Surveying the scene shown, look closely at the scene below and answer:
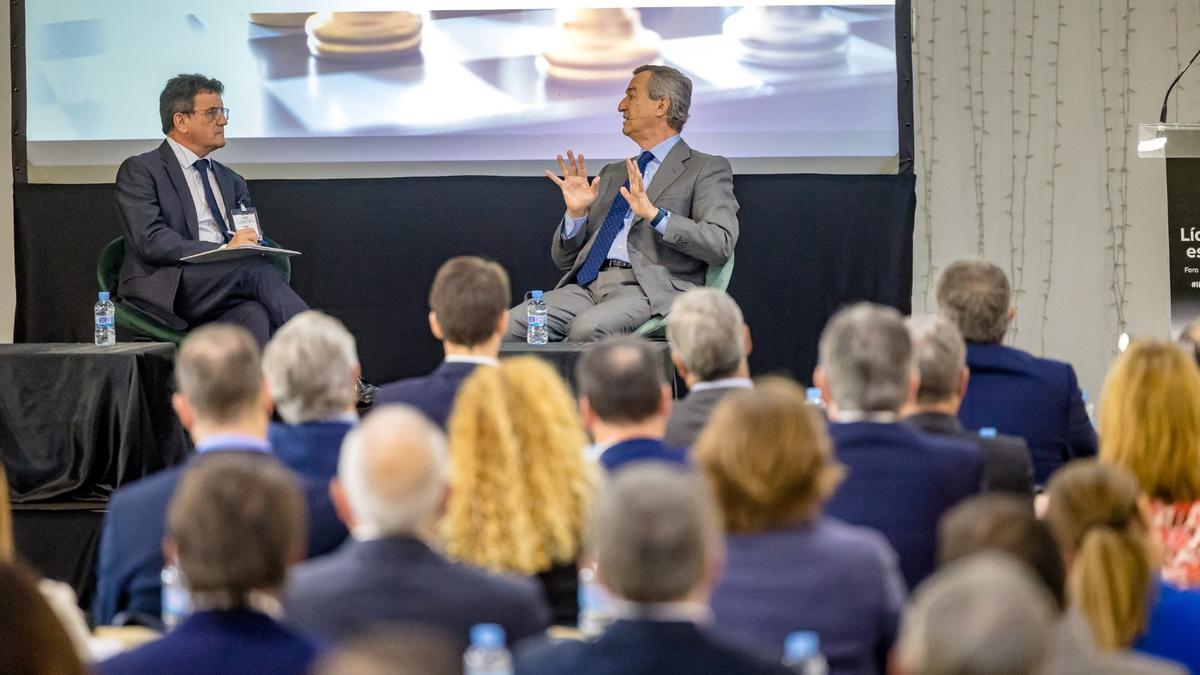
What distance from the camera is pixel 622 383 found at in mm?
2572

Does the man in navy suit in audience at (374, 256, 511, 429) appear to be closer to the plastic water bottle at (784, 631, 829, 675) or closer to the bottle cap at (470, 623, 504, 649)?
the bottle cap at (470, 623, 504, 649)

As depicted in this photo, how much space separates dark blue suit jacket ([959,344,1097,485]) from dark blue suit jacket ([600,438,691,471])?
1.13 meters

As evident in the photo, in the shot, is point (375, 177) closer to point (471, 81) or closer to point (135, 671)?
point (471, 81)

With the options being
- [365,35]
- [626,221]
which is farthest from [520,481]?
[365,35]

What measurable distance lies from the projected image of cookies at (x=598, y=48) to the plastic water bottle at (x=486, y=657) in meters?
4.48

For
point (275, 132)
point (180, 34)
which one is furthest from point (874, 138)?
point (180, 34)

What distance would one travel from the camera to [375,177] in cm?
617

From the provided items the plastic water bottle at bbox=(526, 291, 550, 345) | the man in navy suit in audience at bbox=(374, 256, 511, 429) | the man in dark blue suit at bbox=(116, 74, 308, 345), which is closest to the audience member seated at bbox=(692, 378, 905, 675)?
the man in navy suit in audience at bbox=(374, 256, 511, 429)

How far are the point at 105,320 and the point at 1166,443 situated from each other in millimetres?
3744

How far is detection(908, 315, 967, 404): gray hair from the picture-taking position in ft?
9.63

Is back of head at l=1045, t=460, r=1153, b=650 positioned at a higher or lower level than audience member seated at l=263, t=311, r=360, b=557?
lower

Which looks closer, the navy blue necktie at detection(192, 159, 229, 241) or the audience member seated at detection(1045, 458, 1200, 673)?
the audience member seated at detection(1045, 458, 1200, 673)

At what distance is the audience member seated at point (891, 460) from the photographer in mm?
2434

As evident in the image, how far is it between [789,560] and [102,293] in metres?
3.73
